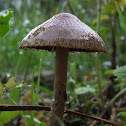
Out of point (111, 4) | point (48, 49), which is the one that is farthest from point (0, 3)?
point (48, 49)

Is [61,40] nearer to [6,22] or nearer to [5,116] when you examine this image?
[6,22]

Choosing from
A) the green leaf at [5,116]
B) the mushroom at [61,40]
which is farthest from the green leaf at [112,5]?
the green leaf at [5,116]

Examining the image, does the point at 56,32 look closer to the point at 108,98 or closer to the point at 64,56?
the point at 64,56

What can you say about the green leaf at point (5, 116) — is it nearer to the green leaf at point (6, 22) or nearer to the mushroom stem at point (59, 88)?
the mushroom stem at point (59, 88)

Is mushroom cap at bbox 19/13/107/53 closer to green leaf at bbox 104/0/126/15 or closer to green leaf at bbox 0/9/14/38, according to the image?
green leaf at bbox 0/9/14/38

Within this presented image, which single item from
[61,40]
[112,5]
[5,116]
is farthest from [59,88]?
[112,5]

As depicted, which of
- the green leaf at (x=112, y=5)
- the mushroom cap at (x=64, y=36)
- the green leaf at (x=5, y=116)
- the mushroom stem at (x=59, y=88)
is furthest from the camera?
the green leaf at (x=112, y=5)

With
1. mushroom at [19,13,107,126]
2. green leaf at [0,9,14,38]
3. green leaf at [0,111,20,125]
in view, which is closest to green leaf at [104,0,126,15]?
mushroom at [19,13,107,126]

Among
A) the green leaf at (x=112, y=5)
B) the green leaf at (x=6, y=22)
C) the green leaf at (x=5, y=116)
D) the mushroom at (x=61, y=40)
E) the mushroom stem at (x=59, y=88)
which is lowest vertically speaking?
the green leaf at (x=5, y=116)
